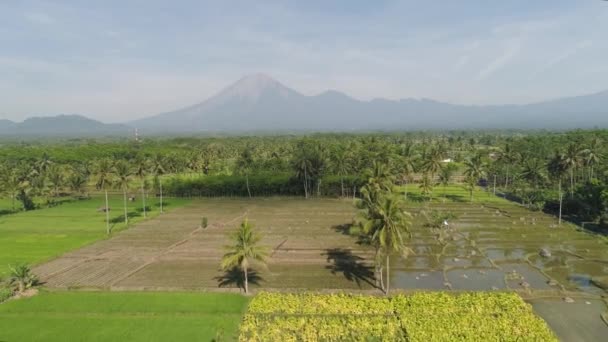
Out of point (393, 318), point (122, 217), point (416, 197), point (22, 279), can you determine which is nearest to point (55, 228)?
point (122, 217)

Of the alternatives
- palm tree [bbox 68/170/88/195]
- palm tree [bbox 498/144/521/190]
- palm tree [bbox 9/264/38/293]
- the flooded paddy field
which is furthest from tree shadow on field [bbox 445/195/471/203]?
palm tree [bbox 68/170/88/195]

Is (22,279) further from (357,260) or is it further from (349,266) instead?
(357,260)

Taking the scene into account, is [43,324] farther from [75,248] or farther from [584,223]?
[584,223]

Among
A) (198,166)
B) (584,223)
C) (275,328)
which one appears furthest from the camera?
(198,166)

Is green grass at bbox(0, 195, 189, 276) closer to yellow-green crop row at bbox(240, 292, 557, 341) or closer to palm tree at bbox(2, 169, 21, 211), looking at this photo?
palm tree at bbox(2, 169, 21, 211)

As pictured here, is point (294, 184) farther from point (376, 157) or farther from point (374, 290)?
point (374, 290)

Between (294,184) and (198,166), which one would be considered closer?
(294,184)

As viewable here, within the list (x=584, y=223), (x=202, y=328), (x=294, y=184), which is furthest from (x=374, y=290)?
(x=294, y=184)

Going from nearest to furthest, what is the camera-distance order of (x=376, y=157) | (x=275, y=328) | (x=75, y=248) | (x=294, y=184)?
1. (x=275, y=328)
2. (x=75, y=248)
3. (x=376, y=157)
4. (x=294, y=184)

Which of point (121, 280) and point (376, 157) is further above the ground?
point (376, 157)

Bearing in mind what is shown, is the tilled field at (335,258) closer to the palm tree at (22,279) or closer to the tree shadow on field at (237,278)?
the tree shadow on field at (237,278)
